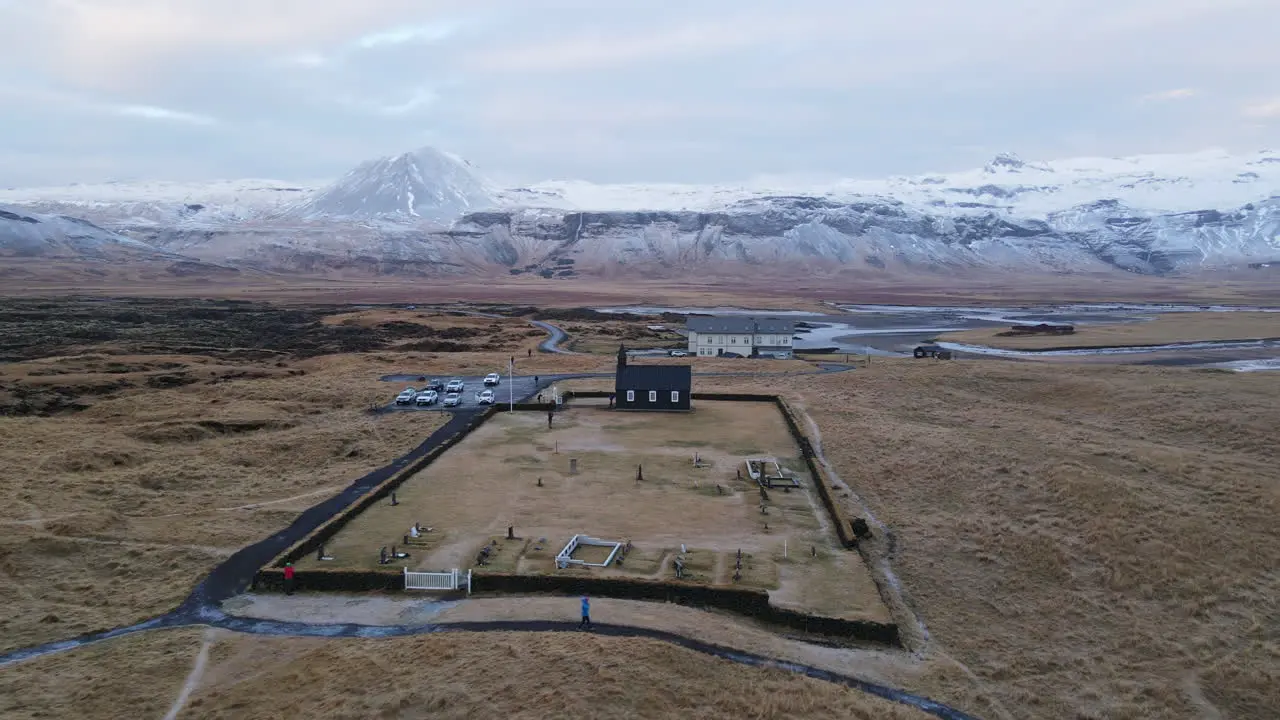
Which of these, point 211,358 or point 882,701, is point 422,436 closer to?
point 882,701

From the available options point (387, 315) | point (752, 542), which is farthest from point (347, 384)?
point (387, 315)

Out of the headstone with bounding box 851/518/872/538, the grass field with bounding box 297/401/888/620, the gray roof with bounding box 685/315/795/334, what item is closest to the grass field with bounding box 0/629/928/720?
the grass field with bounding box 297/401/888/620

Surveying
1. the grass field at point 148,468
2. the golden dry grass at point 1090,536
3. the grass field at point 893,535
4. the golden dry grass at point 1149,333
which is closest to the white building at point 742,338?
the grass field at point 893,535

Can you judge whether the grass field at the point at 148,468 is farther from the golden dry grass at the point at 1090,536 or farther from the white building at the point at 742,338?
the white building at the point at 742,338

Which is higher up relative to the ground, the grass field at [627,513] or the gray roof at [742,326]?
the gray roof at [742,326]

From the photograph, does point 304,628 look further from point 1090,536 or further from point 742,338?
point 742,338

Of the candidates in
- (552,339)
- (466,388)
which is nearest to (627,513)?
Result: (466,388)
